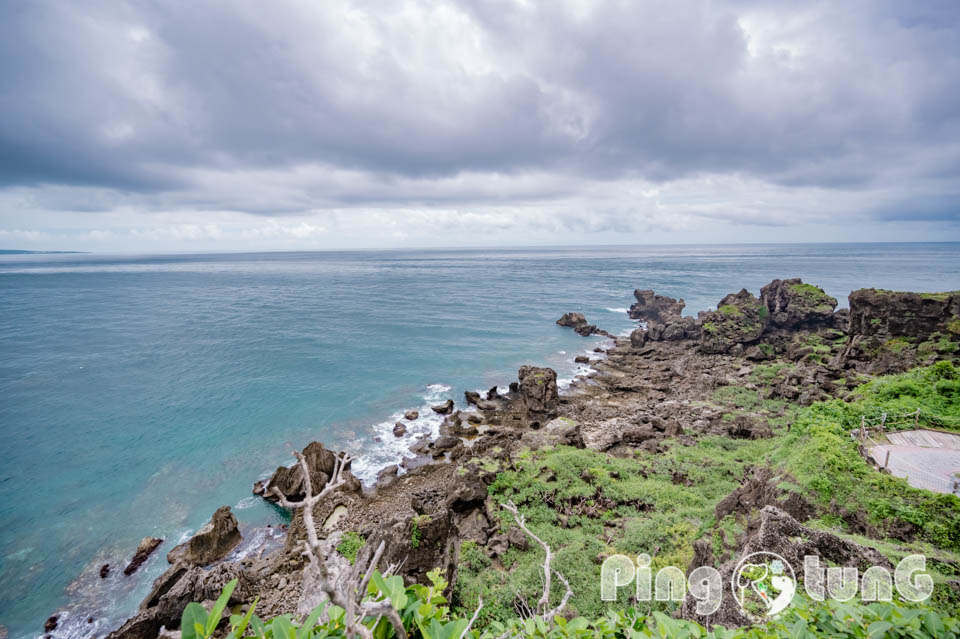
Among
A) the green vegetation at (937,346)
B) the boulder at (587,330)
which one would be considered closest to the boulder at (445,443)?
the boulder at (587,330)

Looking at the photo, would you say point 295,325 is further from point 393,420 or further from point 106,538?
point 106,538

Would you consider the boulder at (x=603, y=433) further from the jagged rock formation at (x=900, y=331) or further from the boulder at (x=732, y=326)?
the boulder at (x=732, y=326)

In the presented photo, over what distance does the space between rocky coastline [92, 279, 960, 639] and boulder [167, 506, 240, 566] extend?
0.16ft

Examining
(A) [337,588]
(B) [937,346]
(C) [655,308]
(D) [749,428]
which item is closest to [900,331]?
(B) [937,346]

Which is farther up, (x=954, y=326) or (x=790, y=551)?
(x=954, y=326)

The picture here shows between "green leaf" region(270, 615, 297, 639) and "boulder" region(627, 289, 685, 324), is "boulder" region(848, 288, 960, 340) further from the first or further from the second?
"green leaf" region(270, 615, 297, 639)

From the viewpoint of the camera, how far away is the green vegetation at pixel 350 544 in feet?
56.8

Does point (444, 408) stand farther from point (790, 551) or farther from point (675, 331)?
point (675, 331)

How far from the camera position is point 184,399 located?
113 ft

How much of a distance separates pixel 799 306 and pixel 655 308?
76.0ft

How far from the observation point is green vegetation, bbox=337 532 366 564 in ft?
56.8

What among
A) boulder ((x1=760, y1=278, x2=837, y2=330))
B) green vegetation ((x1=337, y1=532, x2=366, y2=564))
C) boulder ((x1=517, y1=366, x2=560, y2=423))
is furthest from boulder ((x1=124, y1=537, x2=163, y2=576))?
→ boulder ((x1=760, y1=278, x2=837, y2=330))

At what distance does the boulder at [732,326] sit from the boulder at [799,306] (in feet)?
4.24

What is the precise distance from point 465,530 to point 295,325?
172 feet
